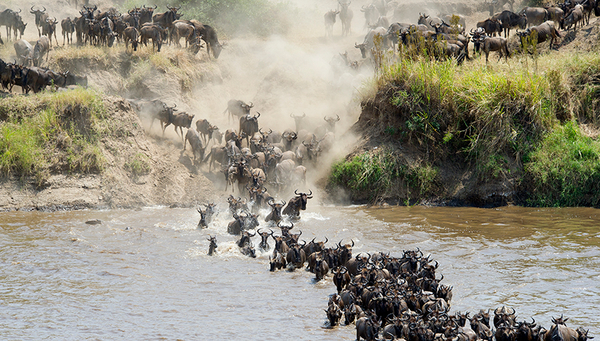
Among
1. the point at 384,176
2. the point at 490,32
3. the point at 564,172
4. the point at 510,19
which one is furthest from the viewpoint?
the point at 510,19

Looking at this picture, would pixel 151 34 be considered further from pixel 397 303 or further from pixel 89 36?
pixel 397 303

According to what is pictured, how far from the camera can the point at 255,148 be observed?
1748 cm

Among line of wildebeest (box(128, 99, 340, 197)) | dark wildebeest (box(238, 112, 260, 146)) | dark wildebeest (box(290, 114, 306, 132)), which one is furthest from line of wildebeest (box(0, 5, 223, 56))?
dark wildebeest (box(290, 114, 306, 132))

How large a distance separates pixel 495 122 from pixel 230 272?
912 centimetres

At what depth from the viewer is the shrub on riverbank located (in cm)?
1433

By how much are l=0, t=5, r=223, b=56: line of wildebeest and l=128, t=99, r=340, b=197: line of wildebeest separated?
167 inches

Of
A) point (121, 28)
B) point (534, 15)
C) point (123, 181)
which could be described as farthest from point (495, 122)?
point (121, 28)

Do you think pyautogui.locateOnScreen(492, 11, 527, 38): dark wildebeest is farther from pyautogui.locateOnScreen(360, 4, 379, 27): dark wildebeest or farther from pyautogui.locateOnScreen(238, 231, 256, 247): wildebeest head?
pyautogui.locateOnScreen(238, 231, 256, 247): wildebeest head

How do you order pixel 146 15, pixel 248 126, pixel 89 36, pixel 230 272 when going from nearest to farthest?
pixel 230 272 → pixel 248 126 → pixel 89 36 → pixel 146 15

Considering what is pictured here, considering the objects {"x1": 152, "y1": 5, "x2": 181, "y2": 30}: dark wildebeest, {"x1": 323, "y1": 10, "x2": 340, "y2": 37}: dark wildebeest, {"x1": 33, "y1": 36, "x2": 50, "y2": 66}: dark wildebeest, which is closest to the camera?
{"x1": 33, "y1": 36, "x2": 50, "y2": 66}: dark wildebeest

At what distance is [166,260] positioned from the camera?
1024cm

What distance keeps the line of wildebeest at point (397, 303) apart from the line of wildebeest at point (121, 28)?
13.4 metres

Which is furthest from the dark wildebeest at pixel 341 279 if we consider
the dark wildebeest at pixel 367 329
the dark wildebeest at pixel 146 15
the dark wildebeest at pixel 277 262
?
the dark wildebeest at pixel 146 15

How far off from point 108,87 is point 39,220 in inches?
331
